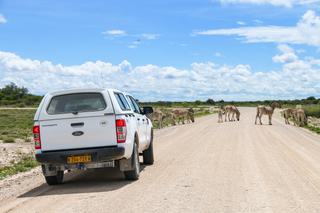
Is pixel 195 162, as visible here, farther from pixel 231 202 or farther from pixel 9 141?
pixel 9 141

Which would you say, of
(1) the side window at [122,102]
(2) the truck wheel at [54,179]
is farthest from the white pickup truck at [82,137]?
(1) the side window at [122,102]

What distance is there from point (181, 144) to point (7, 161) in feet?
23.2

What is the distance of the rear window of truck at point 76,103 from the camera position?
12.4 metres

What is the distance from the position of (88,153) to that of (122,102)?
1.89 metres

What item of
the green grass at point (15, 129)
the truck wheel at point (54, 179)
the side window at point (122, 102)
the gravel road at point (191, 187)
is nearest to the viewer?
the gravel road at point (191, 187)

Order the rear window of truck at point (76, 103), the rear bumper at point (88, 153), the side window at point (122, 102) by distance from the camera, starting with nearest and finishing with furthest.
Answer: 1. the rear bumper at point (88, 153)
2. the rear window of truck at point (76, 103)
3. the side window at point (122, 102)

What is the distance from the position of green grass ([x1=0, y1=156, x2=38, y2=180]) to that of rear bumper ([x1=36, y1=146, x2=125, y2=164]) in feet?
11.4

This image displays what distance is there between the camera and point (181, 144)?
22.8 metres

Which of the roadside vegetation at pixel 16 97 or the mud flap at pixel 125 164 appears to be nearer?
the mud flap at pixel 125 164

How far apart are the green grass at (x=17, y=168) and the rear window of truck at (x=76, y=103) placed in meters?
3.53

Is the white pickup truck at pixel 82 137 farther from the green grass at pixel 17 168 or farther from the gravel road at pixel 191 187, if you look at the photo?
the green grass at pixel 17 168

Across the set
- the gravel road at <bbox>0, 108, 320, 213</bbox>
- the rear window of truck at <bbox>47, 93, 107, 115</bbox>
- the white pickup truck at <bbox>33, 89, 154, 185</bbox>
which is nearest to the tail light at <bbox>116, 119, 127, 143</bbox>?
the white pickup truck at <bbox>33, 89, 154, 185</bbox>

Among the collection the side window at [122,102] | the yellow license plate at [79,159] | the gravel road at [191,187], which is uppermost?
the side window at [122,102]

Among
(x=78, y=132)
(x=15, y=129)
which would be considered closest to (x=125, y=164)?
(x=78, y=132)
